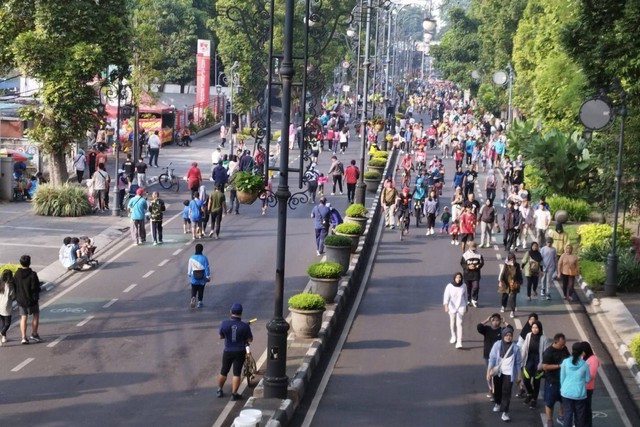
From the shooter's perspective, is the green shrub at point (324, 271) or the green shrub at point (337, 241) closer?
the green shrub at point (324, 271)

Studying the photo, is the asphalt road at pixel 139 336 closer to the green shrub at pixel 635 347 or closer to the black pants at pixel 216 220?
the black pants at pixel 216 220

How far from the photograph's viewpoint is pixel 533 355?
16.5 m

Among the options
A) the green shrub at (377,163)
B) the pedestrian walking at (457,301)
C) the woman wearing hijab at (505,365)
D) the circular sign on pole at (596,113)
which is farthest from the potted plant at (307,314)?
the green shrub at (377,163)

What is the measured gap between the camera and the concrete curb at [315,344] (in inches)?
606

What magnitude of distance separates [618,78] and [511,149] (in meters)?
22.2

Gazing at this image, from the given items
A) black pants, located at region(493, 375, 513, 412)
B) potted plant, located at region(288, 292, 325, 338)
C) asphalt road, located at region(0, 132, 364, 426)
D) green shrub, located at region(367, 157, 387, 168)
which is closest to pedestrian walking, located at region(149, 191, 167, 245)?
asphalt road, located at region(0, 132, 364, 426)

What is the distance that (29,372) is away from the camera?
1772 cm

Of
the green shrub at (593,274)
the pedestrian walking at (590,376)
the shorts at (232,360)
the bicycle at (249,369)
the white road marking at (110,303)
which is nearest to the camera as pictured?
the pedestrian walking at (590,376)

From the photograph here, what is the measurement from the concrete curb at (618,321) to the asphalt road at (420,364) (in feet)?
1.16

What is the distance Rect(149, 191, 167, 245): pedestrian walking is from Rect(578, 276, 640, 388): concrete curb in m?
10.9

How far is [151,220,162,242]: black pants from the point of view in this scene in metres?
29.7

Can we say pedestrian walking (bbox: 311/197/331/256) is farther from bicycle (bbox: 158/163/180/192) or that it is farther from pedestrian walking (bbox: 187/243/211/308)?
bicycle (bbox: 158/163/180/192)

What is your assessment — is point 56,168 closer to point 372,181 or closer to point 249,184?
point 372,181

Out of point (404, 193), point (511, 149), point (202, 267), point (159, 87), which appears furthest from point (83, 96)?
point (159, 87)
